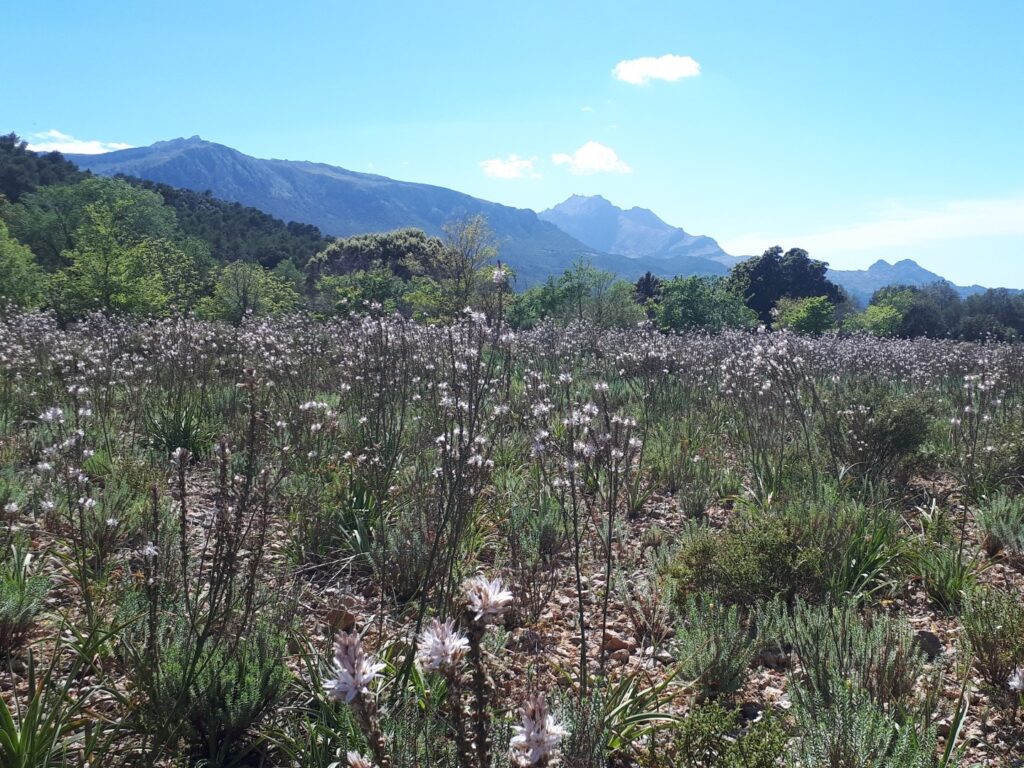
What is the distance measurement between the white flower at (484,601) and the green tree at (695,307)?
80.4ft

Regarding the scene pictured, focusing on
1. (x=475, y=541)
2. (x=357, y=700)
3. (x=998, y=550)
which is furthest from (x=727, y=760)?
(x=998, y=550)

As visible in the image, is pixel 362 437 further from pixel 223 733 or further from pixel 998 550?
pixel 998 550

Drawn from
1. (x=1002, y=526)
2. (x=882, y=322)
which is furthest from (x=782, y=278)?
(x=1002, y=526)

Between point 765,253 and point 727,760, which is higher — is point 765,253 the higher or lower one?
the higher one

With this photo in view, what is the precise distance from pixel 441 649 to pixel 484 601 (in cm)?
12

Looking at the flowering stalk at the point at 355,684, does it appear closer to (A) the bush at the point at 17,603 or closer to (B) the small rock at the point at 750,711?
(B) the small rock at the point at 750,711

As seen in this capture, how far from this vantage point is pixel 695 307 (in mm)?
25484

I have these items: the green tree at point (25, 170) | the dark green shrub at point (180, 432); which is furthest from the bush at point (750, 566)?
the green tree at point (25, 170)

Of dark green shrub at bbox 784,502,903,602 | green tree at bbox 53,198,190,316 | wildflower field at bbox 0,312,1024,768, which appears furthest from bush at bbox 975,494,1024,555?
green tree at bbox 53,198,190,316

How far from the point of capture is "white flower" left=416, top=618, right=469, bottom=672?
1.12m

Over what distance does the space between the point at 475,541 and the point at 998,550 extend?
A: 399 centimetres

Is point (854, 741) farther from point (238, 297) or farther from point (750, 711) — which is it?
point (238, 297)

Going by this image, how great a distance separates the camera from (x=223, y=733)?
2.55 metres

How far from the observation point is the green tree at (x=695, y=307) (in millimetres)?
25266
